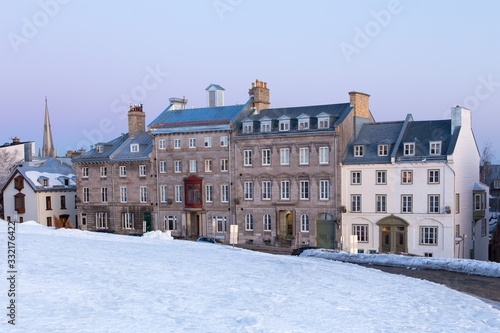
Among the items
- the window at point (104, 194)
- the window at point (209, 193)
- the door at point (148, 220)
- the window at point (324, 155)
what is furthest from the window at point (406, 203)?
the window at point (104, 194)

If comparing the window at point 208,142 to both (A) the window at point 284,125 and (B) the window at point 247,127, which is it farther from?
(A) the window at point 284,125

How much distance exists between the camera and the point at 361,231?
5384cm

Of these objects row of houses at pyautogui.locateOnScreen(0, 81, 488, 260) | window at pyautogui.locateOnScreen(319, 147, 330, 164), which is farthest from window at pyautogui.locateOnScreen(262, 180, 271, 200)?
window at pyautogui.locateOnScreen(319, 147, 330, 164)

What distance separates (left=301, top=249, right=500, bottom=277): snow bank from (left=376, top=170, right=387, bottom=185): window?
2178 centimetres

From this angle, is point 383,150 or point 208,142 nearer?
point 383,150

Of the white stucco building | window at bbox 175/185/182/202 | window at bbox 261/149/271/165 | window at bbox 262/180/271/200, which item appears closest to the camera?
the white stucco building

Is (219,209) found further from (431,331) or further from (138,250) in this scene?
(431,331)

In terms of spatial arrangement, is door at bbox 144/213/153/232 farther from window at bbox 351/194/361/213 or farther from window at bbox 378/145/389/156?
window at bbox 378/145/389/156

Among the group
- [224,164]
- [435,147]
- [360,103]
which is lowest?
[224,164]

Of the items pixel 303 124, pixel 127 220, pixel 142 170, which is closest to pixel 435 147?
pixel 303 124

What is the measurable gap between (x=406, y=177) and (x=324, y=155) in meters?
7.82

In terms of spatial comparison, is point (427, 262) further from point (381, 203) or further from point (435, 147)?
point (381, 203)

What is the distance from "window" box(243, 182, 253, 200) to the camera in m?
58.9

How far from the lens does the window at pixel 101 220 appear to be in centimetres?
6794
